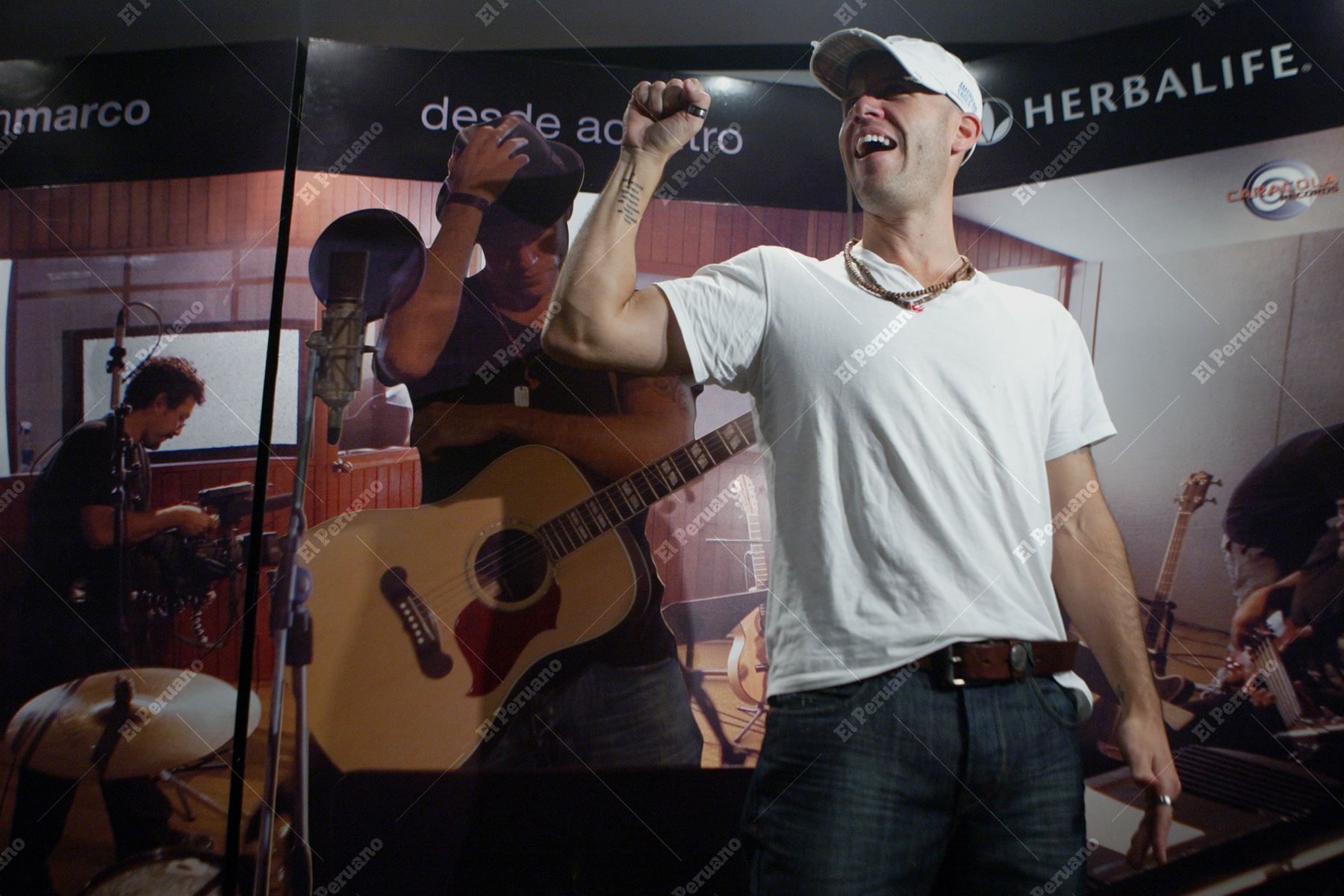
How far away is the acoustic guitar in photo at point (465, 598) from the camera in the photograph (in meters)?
1.93

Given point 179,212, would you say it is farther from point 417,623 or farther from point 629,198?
point 629,198

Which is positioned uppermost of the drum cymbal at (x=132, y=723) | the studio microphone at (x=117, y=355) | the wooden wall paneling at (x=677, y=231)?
the wooden wall paneling at (x=677, y=231)

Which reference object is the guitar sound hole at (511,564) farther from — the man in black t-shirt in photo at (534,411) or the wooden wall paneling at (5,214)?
the wooden wall paneling at (5,214)

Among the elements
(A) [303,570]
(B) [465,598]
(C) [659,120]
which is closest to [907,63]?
(C) [659,120]

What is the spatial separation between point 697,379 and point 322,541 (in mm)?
1030

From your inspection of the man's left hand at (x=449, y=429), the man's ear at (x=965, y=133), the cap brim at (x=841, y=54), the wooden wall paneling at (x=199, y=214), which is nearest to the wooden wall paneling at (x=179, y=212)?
the wooden wall paneling at (x=199, y=214)

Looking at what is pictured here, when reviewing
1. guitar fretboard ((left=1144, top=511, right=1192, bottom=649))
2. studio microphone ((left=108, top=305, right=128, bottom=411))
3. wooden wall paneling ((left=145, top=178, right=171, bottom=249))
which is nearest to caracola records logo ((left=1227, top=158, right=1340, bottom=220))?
guitar fretboard ((left=1144, top=511, right=1192, bottom=649))

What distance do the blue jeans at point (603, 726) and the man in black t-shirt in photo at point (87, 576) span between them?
80 cm

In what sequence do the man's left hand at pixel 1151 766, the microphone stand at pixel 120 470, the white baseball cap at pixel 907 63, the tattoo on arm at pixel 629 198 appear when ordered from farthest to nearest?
the microphone stand at pixel 120 470 < the white baseball cap at pixel 907 63 < the man's left hand at pixel 1151 766 < the tattoo on arm at pixel 629 198

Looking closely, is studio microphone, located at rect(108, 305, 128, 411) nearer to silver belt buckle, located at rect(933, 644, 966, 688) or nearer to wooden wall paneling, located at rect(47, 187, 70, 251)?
wooden wall paneling, located at rect(47, 187, 70, 251)

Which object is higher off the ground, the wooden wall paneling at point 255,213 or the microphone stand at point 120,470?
the wooden wall paneling at point 255,213

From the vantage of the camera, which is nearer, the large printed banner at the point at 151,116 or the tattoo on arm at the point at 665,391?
the tattoo on arm at the point at 665,391

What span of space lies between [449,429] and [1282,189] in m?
1.90

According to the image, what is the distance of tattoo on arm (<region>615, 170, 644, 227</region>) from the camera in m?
1.36
